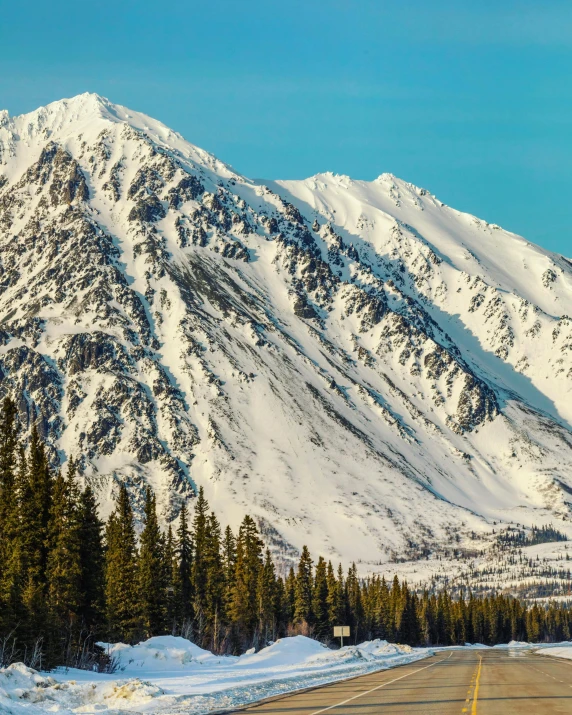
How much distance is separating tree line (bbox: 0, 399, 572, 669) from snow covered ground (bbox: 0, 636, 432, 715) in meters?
3.39

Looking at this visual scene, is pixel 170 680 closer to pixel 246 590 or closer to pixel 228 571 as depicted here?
pixel 246 590

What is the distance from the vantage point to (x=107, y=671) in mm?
50188

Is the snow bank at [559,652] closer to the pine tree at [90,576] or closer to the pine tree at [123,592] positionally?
the pine tree at [123,592]

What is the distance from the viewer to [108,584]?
83438 millimetres

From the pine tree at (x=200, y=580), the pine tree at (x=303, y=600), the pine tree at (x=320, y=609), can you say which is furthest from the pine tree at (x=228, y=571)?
the pine tree at (x=320, y=609)

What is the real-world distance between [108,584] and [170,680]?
39.6m

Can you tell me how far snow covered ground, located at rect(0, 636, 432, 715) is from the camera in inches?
1246

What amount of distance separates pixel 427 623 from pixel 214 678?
156961mm

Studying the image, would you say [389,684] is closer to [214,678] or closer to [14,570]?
[214,678]

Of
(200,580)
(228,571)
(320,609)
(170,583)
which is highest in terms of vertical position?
(228,571)

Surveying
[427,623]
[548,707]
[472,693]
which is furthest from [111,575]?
[427,623]

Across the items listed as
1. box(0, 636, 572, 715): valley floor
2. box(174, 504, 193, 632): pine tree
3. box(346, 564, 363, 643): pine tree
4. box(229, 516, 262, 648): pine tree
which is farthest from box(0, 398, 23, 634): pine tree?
box(346, 564, 363, 643): pine tree

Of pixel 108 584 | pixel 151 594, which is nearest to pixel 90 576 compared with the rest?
pixel 151 594

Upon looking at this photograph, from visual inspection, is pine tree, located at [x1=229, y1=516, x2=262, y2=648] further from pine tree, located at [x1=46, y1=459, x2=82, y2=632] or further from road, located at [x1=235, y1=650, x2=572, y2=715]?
road, located at [x1=235, y1=650, x2=572, y2=715]
